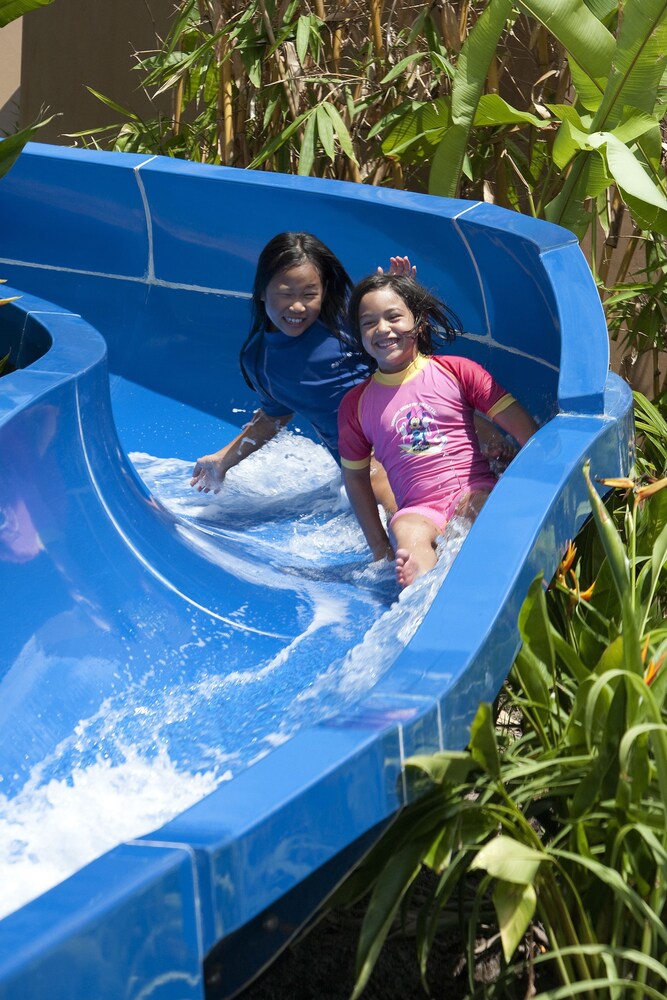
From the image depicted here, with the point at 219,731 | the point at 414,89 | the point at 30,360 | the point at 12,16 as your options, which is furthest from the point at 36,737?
the point at 414,89

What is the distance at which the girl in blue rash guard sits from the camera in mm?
3061

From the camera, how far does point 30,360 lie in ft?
9.57

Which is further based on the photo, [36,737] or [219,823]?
[36,737]

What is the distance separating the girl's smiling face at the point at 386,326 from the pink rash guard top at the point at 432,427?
0.22 feet

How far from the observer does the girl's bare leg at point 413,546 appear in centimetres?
237

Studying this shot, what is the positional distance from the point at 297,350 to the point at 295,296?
0.56ft

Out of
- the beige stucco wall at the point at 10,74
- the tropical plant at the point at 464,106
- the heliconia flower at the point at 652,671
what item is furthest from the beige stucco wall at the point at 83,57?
the heliconia flower at the point at 652,671

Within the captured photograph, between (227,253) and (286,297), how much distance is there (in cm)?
82

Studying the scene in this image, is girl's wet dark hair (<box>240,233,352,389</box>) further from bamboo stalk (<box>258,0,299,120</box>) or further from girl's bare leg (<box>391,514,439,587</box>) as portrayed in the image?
bamboo stalk (<box>258,0,299,120</box>)

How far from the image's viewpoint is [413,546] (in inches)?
99.7

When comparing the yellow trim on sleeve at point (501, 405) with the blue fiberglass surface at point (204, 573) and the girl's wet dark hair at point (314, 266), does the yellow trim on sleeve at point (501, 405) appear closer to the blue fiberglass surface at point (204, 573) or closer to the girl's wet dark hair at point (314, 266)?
the blue fiberglass surface at point (204, 573)

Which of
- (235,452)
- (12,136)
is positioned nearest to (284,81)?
(235,452)

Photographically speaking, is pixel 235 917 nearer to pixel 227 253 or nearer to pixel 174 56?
pixel 227 253

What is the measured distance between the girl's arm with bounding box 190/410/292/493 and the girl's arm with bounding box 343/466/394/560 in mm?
522
